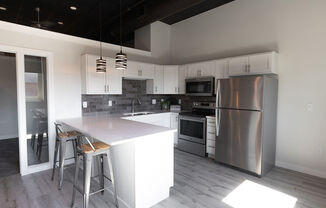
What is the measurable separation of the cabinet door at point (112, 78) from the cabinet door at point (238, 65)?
241 centimetres

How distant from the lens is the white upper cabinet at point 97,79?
3568 millimetres

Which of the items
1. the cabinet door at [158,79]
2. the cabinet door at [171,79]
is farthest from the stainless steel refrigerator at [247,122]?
the cabinet door at [158,79]

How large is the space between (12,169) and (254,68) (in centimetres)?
492

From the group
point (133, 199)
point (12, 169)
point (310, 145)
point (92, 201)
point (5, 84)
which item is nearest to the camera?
point (133, 199)

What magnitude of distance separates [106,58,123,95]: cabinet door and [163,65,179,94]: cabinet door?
1.35 m

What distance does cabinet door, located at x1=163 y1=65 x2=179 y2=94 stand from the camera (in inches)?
193

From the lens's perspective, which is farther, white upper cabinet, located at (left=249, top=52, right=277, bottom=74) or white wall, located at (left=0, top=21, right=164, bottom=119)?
white upper cabinet, located at (left=249, top=52, right=277, bottom=74)

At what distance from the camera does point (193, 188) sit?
268cm

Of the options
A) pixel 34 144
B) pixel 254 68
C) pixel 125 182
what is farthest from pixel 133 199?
pixel 254 68

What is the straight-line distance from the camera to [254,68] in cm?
343

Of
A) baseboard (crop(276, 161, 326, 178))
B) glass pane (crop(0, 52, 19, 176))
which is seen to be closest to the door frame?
glass pane (crop(0, 52, 19, 176))

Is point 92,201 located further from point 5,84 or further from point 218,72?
point 5,84

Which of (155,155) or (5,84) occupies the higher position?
(5,84)

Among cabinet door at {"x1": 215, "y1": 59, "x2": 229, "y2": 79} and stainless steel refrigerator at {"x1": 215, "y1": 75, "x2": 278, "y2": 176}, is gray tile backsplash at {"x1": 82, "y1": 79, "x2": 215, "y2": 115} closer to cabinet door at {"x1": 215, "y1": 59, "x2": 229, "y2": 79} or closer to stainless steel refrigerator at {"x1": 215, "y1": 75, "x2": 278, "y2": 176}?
cabinet door at {"x1": 215, "y1": 59, "x2": 229, "y2": 79}
